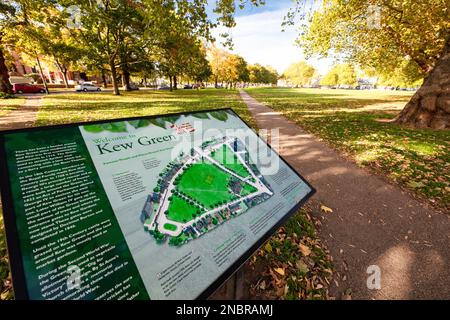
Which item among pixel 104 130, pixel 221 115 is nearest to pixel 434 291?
pixel 221 115

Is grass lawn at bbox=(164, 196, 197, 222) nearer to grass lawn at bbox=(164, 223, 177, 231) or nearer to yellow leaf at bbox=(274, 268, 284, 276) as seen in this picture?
grass lawn at bbox=(164, 223, 177, 231)

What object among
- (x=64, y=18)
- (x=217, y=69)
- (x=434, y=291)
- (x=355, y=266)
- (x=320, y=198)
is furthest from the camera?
(x=217, y=69)

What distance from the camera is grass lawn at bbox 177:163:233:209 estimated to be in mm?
2135

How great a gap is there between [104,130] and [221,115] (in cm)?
179

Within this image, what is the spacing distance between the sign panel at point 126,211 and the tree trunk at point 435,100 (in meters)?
10.7

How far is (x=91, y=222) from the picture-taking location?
61.7 inches

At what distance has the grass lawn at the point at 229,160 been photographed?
2.66 metres

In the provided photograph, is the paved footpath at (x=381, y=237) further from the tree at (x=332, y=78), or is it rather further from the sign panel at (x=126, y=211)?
the tree at (x=332, y=78)

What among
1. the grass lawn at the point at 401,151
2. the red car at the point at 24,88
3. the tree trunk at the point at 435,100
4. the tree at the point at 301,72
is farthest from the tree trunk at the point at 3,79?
the tree at the point at 301,72

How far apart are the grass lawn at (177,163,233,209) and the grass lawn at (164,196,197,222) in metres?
0.12

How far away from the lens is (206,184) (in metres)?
2.29

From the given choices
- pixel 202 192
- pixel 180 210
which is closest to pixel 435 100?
pixel 202 192

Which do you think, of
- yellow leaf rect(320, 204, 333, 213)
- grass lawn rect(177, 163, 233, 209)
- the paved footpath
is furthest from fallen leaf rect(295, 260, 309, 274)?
yellow leaf rect(320, 204, 333, 213)
